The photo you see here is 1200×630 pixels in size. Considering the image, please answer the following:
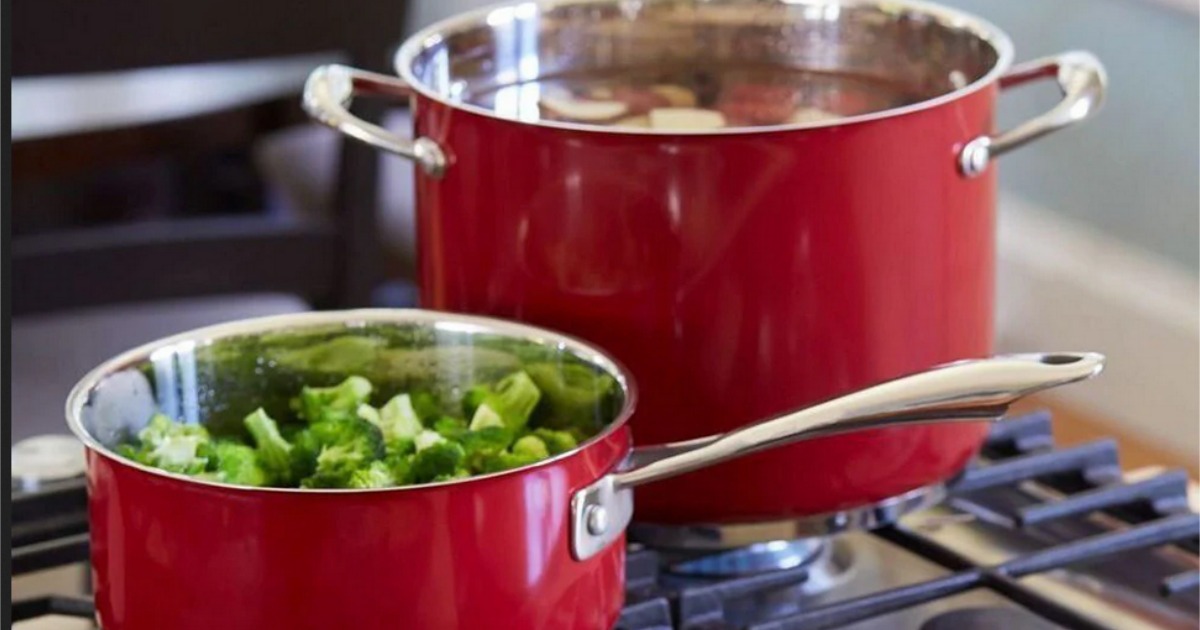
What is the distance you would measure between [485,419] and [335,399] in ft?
0.21

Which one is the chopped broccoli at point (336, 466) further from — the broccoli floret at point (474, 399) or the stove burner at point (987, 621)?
the stove burner at point (987, 621)

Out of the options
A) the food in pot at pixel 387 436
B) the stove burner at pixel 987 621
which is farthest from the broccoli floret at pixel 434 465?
the stove burner at pixel 987 621

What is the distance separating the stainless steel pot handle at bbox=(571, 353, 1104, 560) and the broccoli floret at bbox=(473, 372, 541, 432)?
0.25 feet

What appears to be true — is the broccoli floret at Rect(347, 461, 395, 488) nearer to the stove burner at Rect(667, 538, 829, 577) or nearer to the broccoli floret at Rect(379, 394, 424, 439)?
the broccoli floret at Rect(379, 394, 424, 439)

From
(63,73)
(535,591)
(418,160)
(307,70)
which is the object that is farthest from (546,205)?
(307,70)

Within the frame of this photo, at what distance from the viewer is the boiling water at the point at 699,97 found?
33.0 inches

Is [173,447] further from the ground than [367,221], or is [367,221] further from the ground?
[173,447]

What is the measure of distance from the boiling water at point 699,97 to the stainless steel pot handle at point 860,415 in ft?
0.79

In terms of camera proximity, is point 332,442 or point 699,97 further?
point 699,97

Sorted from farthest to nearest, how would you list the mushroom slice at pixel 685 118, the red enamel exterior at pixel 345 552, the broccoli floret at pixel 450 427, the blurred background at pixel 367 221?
1. the blurred background at pixel 367 221
2. the mushroom slice at pixel 685 118
3. the broccoli floret at pixel 450 427
4. the red enamel exterior at pixel 345 552

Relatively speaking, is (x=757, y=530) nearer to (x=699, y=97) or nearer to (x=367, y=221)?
(x=699, y=97)

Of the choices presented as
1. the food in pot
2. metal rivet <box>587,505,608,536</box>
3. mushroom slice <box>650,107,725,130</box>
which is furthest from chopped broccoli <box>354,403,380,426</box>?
mushroom slice <box>650,107,725,130</box>

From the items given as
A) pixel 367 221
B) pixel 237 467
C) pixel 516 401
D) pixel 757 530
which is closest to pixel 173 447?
pixel 237 467

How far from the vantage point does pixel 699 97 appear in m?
0.87
